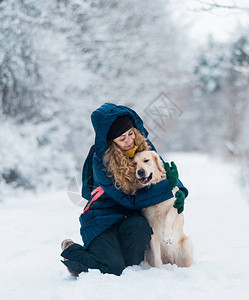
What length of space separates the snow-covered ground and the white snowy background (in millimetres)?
11

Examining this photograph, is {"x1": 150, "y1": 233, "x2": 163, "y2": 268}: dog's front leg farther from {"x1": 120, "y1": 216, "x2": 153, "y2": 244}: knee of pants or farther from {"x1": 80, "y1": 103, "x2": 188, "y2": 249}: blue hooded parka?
{"x1": 80, "y1": 103, "x2": 188, "y2": 249}: blue hooded parka

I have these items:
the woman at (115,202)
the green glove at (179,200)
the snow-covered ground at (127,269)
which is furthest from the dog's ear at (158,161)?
the snow-covered ground at (127,269)

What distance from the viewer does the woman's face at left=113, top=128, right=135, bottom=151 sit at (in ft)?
8.92

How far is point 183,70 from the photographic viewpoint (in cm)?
1416

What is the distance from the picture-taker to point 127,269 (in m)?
2.55

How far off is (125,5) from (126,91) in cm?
259

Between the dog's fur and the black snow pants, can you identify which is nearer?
the black snow pants

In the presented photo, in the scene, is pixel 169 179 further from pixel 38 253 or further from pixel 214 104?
pixel 214 104

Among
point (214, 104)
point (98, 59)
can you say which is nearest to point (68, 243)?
point (98, 59)

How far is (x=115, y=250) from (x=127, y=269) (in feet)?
0.51

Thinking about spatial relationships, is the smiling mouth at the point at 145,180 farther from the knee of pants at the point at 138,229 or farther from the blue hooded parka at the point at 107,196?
the knee of pants at the point at 138,229

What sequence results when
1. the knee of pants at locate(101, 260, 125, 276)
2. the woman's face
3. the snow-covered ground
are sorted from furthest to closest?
1. the woman's face
2. the knee of pants at locate(101, 260, 125, 276)
3. the snow-covered ground

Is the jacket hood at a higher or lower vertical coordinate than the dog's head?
higher

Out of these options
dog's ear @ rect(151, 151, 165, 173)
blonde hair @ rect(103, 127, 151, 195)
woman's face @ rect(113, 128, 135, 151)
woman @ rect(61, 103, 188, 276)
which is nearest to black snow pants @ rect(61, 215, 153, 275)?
woman @ rect(61, 103, 188, 276)
